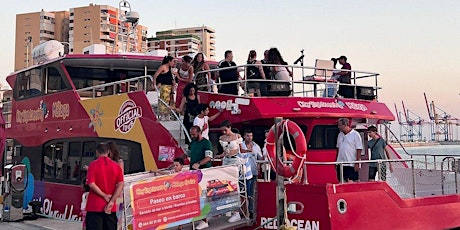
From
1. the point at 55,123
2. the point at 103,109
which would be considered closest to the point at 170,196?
the point at 103,109

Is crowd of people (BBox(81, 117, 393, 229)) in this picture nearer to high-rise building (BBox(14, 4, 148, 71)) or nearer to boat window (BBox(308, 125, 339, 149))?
boat window (BBox(308, 125, 339, 149))

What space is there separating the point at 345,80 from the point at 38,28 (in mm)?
102714

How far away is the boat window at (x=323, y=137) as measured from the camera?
9375mm

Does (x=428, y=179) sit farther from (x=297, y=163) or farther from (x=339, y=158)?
(x=297, y=163)

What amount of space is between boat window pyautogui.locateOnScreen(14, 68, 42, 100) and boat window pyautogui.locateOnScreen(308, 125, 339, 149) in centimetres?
729

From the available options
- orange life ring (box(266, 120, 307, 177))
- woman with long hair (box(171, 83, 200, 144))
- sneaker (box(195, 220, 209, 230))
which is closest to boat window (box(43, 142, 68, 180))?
woman with long hair (box(171, 83, 200, 144))

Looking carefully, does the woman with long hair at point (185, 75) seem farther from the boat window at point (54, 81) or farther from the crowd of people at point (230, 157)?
the boat window at point (54, 81)

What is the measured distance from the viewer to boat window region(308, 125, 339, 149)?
938 cm

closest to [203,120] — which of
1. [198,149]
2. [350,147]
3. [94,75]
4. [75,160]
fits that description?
[198,149]

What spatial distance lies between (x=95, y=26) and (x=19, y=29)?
583 inches

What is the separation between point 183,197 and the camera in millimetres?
6965

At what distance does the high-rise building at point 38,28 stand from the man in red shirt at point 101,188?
91467 mm

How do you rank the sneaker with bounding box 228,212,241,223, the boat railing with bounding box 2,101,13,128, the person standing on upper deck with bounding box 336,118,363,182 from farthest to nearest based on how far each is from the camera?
1. the boat railing with bounding box 2,101,13,128
2. the person standing on upper deck with bounding box 336,118,363,182
3. the sneaker with bounding box 228,212,241,223

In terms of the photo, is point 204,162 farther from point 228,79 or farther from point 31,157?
point 31,157
